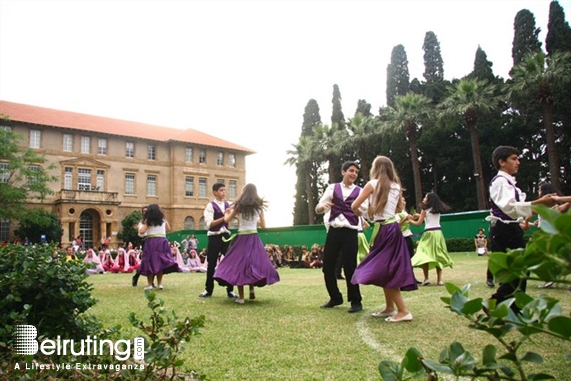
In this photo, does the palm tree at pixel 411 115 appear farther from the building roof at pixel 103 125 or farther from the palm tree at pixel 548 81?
the building roof at pixel 103 125

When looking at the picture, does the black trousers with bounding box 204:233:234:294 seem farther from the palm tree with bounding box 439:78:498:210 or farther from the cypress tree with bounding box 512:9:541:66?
the cypress tree with bounding box 512:9:541:66

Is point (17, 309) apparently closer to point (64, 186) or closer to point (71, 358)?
point (71, 358)

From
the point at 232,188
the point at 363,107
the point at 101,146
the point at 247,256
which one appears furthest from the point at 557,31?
the point at 101,146

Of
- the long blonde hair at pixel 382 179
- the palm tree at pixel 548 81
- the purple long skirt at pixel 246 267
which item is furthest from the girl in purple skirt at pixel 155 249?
the palm tree at pixel 548 81

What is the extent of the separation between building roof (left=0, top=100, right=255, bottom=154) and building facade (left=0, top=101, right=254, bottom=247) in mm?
105

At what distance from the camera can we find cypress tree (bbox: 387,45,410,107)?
51781mm

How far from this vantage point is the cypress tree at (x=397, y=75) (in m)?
51.8

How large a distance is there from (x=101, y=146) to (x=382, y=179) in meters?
49.8

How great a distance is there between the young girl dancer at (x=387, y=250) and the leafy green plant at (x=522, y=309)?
4.48 m

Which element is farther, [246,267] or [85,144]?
[85,144]

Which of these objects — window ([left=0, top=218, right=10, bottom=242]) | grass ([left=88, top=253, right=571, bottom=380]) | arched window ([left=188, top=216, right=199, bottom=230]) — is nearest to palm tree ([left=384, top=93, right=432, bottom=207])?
arched window ([left=188, top=216, right=199, bottom=230])

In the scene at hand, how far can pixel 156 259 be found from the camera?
1024 centimetres

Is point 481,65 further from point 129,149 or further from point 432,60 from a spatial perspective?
point 129,149

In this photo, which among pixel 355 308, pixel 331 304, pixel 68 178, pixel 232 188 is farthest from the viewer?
pixel 232 188
